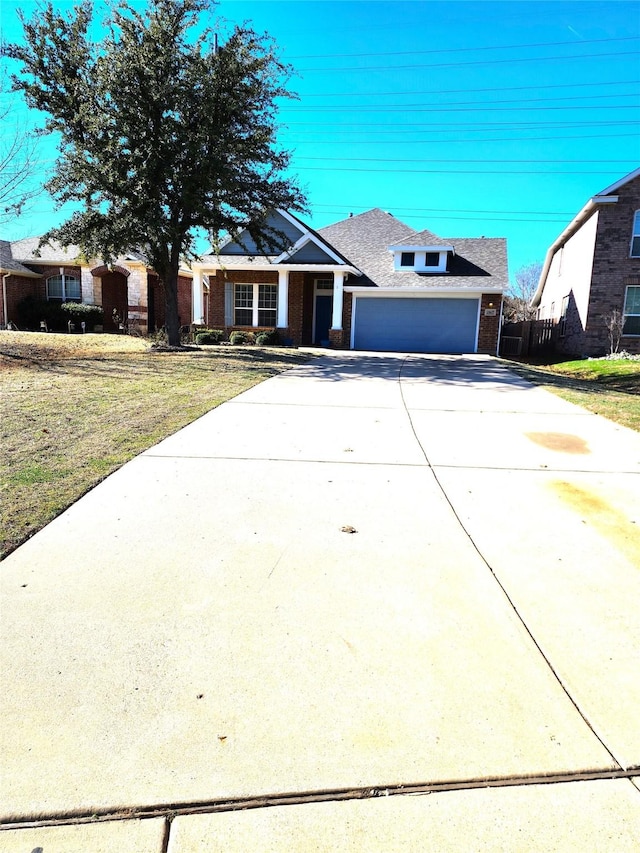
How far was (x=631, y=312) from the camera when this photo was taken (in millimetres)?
20438

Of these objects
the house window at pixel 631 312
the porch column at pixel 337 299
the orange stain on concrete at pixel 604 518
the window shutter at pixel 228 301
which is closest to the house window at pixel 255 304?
the window shutter at pixel 228 301

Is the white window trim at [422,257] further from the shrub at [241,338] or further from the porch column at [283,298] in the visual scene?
the shrub at [241,338]

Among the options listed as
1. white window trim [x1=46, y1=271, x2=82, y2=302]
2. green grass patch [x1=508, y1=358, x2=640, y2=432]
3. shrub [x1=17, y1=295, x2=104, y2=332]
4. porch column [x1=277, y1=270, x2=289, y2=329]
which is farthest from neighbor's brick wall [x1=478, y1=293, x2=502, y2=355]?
white window trim [x1=46, y1=271, x2=82, y2=302]

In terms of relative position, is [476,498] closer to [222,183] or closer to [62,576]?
[62,576]

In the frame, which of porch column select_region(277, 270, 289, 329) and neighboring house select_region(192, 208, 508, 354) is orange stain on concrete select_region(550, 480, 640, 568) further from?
porch column select_region(277, 270, 289, 329)

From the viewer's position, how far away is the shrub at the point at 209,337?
21234 millimetres

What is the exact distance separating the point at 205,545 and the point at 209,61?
604 inches

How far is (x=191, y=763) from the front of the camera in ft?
6.80

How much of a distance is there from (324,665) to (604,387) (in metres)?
11.8

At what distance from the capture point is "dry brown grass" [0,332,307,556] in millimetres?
4613

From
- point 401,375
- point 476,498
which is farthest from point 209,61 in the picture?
point 476,498

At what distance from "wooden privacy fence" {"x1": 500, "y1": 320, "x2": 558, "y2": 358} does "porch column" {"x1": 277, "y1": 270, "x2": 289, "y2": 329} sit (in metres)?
9.92

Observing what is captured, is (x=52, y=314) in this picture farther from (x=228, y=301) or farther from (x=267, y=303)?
(x=267, y=303)

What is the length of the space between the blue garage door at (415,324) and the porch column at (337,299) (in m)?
1.38
